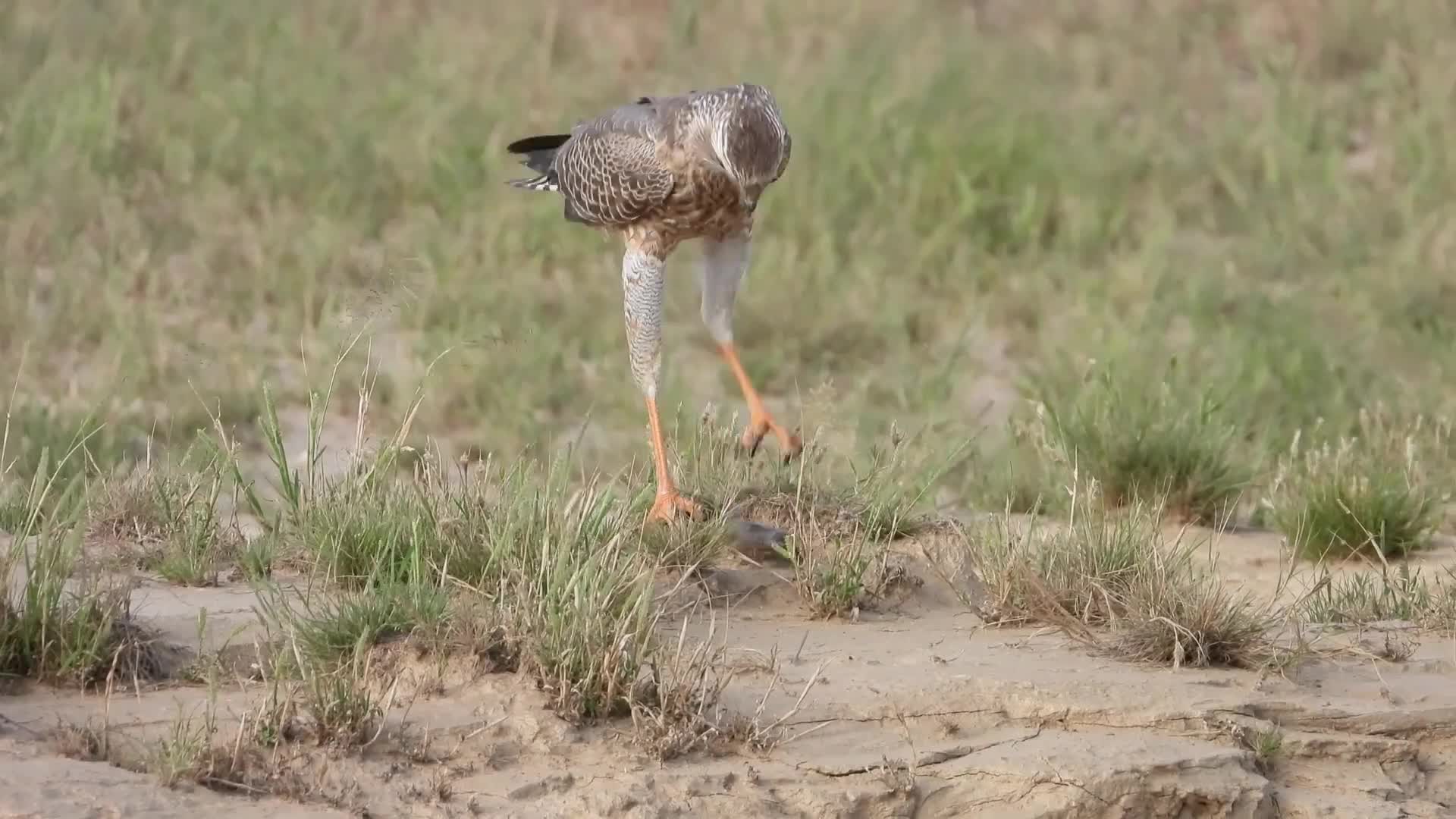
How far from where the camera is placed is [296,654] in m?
3.99

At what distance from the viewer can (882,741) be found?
431 cm

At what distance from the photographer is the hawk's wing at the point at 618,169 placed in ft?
19.2

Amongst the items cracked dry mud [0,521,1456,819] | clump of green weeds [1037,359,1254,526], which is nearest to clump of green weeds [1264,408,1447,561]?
clump of green weeds [1037,359,1254,526]

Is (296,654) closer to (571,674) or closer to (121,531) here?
(571,674)

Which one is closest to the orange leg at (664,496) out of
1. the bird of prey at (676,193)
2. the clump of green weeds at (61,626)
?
the bird of prey at (676,193)

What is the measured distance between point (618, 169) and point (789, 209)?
4.29 m

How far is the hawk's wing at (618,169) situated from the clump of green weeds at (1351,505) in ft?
7.83

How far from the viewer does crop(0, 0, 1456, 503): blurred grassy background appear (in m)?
8.56

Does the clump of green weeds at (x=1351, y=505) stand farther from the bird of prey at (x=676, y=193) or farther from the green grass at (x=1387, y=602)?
the bird of prey at (x=676, y=193)

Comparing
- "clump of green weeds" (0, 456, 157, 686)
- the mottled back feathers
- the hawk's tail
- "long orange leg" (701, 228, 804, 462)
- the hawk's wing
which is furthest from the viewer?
the hawk's tail

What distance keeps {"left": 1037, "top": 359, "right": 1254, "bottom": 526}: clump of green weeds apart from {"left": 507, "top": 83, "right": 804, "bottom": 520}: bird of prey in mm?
1398

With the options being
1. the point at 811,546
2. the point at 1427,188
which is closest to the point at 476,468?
the point at 811,546

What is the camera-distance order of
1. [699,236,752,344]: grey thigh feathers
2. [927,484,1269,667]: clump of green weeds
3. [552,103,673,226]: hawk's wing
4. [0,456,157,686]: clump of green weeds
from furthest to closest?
1. [699,236,752,344]: grey thigh feathers
2. [552,103,673,226]: hawk's wing
3. [927,484,1269,667]: clump of green weeds
4. [0,456,157,686]: clump of green weeds

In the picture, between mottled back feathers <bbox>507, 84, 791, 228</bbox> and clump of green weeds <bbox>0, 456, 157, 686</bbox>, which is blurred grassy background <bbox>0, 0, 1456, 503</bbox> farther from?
clump of green weeds <bbox>0, 456, 157, 686</bbox>
